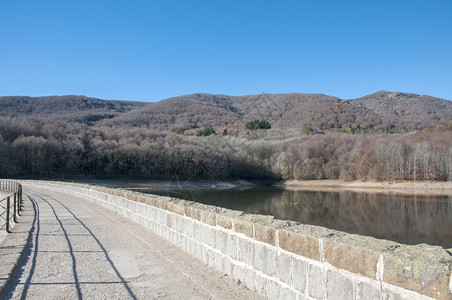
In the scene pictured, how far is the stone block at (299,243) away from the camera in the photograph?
364cm

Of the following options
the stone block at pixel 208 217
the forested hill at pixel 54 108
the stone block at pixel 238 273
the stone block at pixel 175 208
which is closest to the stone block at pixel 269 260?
the stone block at pixel 238 273

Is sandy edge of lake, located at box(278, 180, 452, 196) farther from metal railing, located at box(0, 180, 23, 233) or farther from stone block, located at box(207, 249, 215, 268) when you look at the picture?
stone block, located at box(207, 249, 215, 268)

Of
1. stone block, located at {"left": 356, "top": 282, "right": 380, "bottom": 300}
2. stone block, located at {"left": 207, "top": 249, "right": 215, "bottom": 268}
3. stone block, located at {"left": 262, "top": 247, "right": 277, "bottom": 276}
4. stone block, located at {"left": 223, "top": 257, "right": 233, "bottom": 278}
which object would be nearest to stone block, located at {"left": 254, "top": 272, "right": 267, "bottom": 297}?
stone block, located at {"left": 262, "top": 247, "right": 277, "bottom": 276}

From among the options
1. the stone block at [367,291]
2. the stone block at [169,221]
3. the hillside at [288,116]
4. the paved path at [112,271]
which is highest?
the hillside at [288,116]

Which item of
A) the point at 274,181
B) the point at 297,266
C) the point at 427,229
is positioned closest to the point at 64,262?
the point at 297,266

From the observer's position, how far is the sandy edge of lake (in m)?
56.0

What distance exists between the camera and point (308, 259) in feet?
12.2

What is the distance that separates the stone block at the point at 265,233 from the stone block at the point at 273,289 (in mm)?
462

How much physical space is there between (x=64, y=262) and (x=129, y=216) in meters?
5.16

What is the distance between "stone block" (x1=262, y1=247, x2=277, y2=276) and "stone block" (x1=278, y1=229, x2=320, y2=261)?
0.76 feet

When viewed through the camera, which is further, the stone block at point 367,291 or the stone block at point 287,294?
the stone block at point 287,294

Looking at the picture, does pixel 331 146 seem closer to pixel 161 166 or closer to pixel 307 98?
pixel 161 166

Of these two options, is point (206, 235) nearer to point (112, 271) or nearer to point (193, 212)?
point (193, 212)

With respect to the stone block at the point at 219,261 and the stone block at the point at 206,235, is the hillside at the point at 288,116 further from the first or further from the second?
the stone block at the point at 219,261
